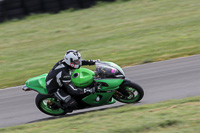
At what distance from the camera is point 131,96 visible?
8.23 meters

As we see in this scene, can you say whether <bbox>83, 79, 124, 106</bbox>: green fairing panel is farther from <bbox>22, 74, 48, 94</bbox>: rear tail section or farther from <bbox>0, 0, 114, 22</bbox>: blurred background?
<bbox>0, 0, 114, 22</bbox>: blurred background

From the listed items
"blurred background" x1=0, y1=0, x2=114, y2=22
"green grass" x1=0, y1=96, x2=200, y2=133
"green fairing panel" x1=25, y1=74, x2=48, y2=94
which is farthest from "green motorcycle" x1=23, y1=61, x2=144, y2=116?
"blurred background" x1=0, y1=0, x2=114, y2=22

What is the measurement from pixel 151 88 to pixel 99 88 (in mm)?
2224

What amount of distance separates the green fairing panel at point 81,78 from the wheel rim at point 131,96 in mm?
874

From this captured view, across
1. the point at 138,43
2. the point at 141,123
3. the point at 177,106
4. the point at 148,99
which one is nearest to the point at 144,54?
the point at 138,43

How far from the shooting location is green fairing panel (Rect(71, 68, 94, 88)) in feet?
26.3

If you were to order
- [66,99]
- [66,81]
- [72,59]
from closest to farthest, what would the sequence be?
1. [72,59]
2. [66,81]
3. [66,99]

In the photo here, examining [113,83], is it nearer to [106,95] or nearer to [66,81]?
[106,95]

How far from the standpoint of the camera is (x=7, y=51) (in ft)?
56.6

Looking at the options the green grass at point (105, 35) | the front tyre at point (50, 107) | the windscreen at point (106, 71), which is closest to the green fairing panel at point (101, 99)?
the windscreen at point (106, 71)

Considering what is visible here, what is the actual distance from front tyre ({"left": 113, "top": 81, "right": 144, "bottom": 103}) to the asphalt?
22 centimetres

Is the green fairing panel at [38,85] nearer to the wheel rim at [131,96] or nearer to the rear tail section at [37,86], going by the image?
the rear tail section at [37,86]

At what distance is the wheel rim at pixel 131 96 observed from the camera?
8109mm

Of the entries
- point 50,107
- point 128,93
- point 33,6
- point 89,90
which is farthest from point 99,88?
point 33,6
